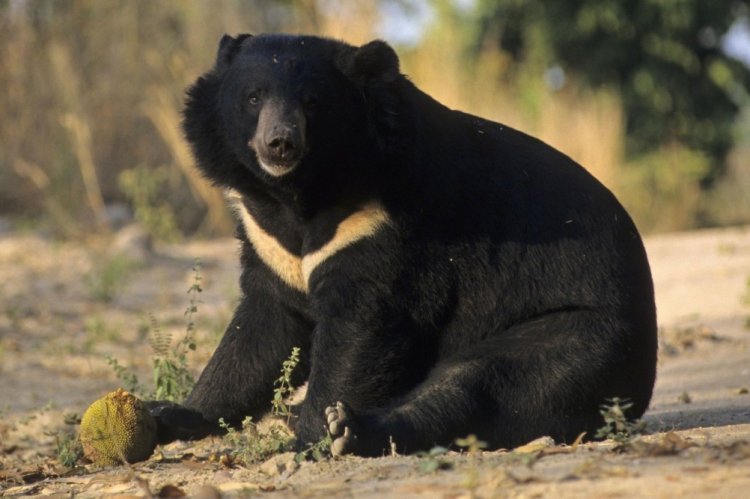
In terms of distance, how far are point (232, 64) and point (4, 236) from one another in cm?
708

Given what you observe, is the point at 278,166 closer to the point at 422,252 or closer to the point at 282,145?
the point at 282,145

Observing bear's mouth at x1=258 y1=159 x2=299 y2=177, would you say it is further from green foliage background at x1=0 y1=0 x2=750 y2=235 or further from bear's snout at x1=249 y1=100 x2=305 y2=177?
green foliage background at x1=0 y1=0 x2=750 y2=235

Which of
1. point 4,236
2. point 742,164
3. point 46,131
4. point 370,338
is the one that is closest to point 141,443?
point 370,338

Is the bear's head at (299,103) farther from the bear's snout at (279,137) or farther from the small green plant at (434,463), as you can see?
the small green plant at (434,463)

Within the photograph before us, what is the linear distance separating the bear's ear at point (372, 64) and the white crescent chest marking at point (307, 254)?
16.7 inches

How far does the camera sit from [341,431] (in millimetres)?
3959

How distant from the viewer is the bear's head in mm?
4184

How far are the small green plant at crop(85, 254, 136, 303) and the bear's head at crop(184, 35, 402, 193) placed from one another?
16.1 ft

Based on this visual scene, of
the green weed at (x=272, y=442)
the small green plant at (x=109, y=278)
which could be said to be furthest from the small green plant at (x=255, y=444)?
the small green plant at (x=109, y=278)

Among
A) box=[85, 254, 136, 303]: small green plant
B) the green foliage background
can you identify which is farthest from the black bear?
the green foliage background

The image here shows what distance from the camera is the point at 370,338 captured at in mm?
4141

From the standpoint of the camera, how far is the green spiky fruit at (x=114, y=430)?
4.34 metres

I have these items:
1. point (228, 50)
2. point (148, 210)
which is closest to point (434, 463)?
point (228, 50)

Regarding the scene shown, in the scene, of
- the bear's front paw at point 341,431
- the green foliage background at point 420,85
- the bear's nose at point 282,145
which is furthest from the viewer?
the green foliage background at point 420,85
